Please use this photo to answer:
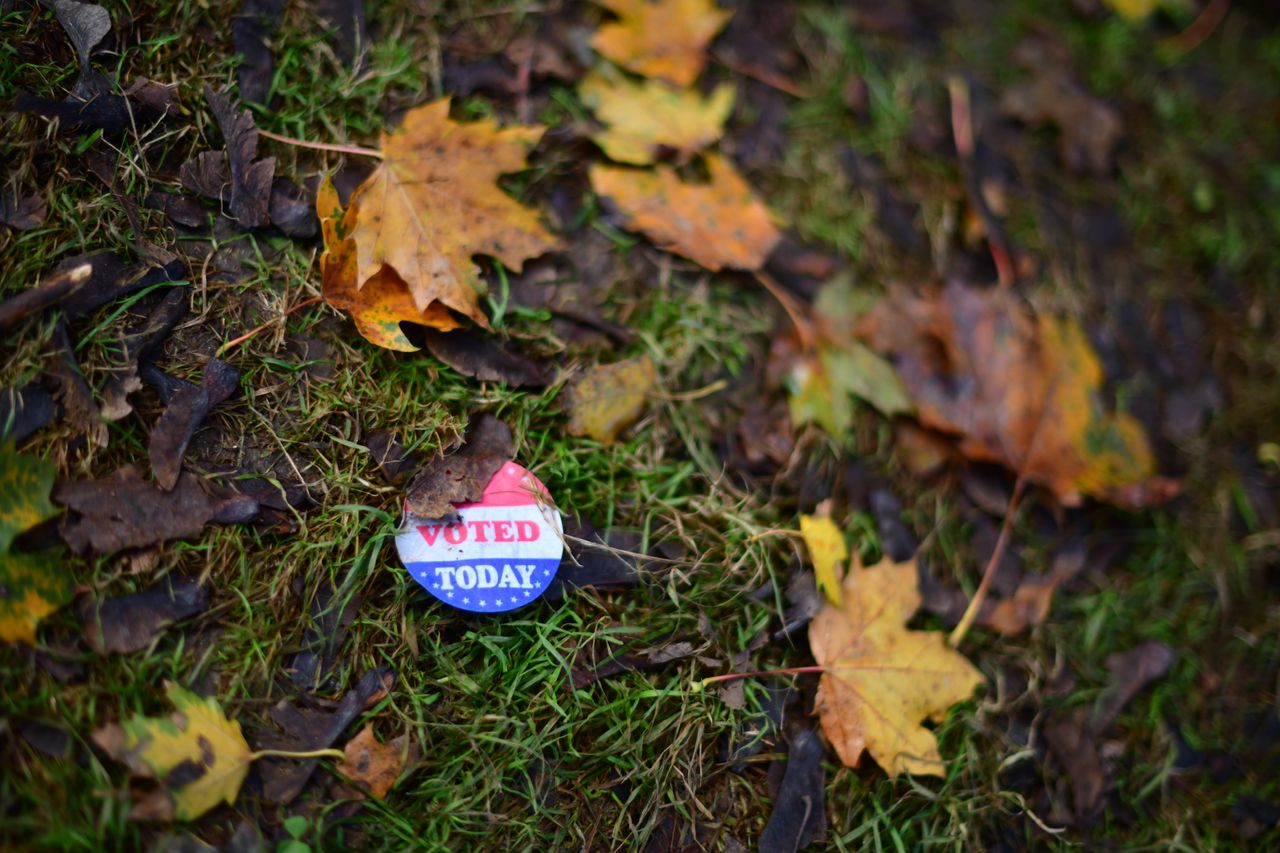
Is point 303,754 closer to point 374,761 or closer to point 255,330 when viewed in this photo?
point 374,761

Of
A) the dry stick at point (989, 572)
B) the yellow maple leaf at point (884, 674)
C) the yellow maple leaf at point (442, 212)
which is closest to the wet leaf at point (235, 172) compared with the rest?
the yellow maple leaf at point (442, 212)

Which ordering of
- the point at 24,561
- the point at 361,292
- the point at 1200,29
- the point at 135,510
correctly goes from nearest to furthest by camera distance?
the point at 24,561
the point at 135,510
the point at 361,292
the point at 1200,29

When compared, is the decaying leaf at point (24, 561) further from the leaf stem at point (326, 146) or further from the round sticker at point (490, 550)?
the leaf stem at point (326, 146)

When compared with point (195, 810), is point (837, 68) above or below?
above

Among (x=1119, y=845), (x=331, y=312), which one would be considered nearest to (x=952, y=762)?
(x=1119, y=845)

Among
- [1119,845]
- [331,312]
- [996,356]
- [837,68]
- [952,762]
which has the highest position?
[837,68]

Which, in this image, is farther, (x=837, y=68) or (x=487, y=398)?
(x=837, y=68)

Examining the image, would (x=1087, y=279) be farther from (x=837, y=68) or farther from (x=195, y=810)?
(x=195, y=810)

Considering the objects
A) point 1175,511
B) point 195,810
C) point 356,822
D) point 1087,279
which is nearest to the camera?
point 195,810

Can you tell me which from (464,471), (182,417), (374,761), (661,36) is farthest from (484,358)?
(661,36)
